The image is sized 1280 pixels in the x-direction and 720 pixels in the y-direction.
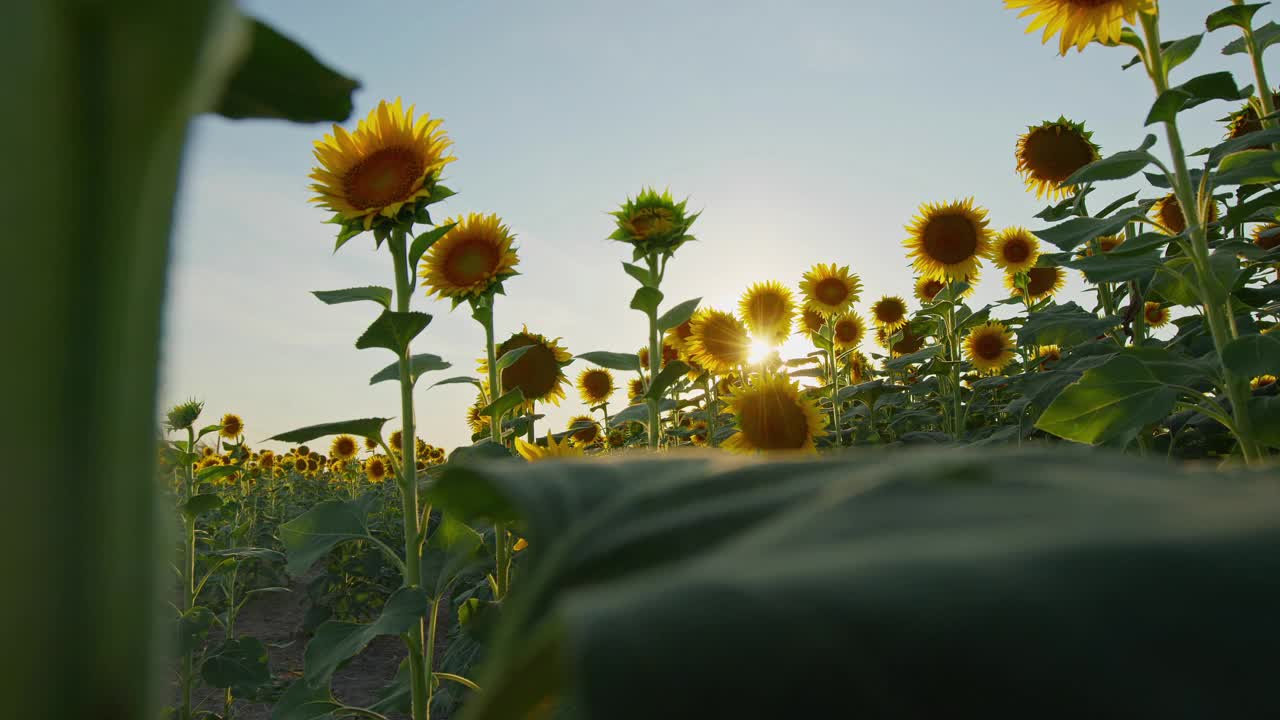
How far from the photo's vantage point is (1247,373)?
4.15ft

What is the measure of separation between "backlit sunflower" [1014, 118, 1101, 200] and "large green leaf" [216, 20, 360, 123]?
3.07m

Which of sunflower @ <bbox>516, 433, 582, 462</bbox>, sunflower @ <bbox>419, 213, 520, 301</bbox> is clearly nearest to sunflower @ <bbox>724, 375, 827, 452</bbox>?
sunflower @ <bbox>516, 433, 582, 462</bbox>

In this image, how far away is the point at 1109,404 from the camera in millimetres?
1256

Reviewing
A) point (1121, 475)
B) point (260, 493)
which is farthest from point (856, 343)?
point (260, 493)

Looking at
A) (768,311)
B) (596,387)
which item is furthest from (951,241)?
(596,387)

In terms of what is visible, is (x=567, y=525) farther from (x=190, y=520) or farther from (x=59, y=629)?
(x=190, y=520)

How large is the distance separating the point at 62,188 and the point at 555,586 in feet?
0.36

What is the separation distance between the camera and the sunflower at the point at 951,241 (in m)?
3.88

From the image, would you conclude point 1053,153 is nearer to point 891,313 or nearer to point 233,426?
point 891,313

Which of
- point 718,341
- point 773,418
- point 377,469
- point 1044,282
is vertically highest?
point 1044,282

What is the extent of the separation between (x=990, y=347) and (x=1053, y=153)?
177 centimetres

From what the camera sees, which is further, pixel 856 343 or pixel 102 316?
pixel 856 343

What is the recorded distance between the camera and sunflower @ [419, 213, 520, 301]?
79.0 inches

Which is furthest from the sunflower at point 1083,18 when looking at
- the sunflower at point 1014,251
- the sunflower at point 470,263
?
the sunflower at point 1014,251
